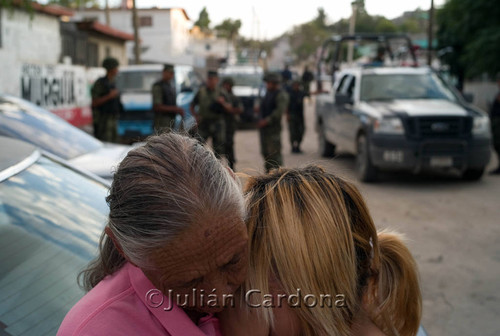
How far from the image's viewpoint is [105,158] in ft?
16.6

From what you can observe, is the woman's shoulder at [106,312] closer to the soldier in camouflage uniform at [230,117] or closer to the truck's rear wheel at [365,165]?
the truck's rear wheel at [365,165]

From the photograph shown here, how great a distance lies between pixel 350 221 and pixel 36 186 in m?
1.38

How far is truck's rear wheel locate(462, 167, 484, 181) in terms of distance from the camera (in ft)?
29.3

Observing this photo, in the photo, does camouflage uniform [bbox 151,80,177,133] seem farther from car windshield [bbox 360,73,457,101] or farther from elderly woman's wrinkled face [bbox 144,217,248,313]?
elderly woman's wrinkled face [bbox 144,217,248,313]

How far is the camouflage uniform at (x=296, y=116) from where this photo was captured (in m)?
13.0

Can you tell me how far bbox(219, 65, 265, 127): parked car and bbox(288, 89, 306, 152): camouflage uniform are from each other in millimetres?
4581

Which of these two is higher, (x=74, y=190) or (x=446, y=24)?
(x=446, y=24)

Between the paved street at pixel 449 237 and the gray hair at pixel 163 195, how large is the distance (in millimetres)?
584

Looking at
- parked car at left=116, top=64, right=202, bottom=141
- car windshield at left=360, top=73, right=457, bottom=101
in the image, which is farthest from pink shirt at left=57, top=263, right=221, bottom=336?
parked car at left=116, top=64, right=202, bottom=141

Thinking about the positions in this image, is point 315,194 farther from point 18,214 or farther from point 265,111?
point 265,111

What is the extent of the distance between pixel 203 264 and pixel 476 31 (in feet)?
63.4

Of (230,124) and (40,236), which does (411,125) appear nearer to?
(230,124)

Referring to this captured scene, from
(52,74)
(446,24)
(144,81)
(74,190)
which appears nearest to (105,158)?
(74,190)

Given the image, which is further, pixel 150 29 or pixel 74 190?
pixel 150 29
